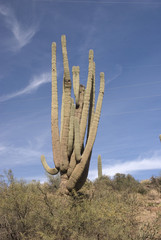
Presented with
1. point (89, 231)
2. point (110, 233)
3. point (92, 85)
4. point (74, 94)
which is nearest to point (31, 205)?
point (89, 231)

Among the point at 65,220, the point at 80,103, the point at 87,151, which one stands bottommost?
the point at 65,220

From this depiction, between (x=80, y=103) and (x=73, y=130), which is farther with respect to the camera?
(x=80, y=103)

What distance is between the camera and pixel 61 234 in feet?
26.7

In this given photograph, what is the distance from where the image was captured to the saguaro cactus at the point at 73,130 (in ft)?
41.7

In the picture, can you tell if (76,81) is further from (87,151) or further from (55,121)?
(87,151)

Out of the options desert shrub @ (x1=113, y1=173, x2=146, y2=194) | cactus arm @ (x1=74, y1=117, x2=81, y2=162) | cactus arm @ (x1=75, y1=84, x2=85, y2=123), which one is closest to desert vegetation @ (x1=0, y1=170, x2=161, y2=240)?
cactus arm @ (x1=74, y1=117, x2=81, y2=162)

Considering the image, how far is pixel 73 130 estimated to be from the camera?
528 inches

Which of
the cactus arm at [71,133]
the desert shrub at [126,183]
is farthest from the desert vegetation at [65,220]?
the desert shrub at [126,183]

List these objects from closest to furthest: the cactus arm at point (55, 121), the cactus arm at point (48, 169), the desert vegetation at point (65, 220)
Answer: the desert vegetation at point (65, 220), the cactus arm at point (55, 121), the cactus arm at point (48, 169)

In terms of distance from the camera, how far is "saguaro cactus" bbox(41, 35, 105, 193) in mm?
12711

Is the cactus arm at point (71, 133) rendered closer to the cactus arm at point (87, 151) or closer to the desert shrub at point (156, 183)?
the cactus arm at point (87, 151)

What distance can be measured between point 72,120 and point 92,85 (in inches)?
109

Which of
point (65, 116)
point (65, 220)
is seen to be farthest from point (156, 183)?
point (65, 220)

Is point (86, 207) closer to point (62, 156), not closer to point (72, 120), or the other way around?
point (62, 156)
